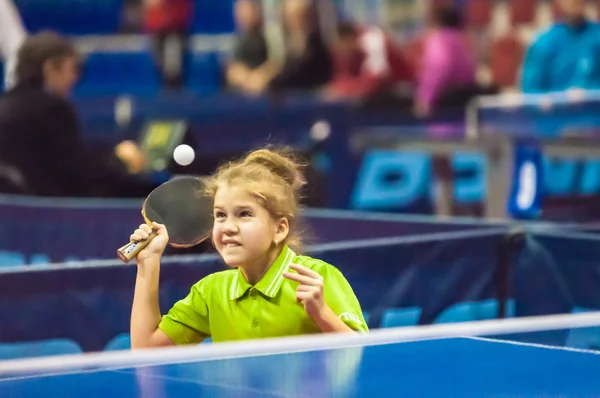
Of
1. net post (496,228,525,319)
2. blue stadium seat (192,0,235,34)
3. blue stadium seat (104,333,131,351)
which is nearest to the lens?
blue stadium seat (104,333,131,351)

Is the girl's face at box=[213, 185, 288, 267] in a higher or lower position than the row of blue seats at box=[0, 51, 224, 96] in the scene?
lower

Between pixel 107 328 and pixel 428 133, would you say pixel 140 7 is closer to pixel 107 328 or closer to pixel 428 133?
pixel 428 133

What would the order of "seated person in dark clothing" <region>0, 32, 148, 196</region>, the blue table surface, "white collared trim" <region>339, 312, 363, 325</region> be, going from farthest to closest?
"seated person in dark clothing" <region>0, 32, 148, 196</region>, "white collared trim" <region>339, 312, 363, 325</region>, the blue table surface

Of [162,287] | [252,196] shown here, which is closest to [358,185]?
[162,287]

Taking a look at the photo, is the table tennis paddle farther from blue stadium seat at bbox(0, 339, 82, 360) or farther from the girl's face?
blue stadium seat at bbox(0, 339, 82, 360)

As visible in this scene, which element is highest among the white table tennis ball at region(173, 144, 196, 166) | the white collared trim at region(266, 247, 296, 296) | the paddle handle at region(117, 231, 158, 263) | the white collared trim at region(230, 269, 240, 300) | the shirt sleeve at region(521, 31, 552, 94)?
the shirt sleeve at region(521, 31, 552, 94)

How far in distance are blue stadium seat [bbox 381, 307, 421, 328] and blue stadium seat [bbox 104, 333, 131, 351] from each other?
2.98 ft

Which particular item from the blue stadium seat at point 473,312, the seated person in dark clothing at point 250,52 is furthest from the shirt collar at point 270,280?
the seated person in dark clothing at point 250,52

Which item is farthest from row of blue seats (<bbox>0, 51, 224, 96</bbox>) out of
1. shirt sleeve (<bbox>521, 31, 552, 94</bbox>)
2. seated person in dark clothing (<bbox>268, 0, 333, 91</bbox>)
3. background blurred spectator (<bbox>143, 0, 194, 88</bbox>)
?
shirt sleeve (<bbox>521, 31, 552, 94</bbox>)

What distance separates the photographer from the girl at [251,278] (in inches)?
123

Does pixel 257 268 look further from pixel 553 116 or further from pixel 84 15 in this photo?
pixel 84 15

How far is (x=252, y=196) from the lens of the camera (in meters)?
3.15

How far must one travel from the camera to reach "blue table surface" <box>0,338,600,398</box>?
242cm

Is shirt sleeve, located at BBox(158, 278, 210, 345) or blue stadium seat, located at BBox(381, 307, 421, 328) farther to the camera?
blue stadium seat, located at BBox(381, 307, 421, 328)
